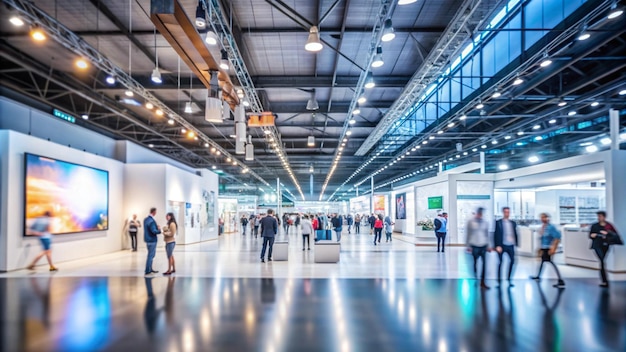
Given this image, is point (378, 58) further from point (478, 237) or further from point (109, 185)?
point (109, 185)

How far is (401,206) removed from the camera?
2459cm

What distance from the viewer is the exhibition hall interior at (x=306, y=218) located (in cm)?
530

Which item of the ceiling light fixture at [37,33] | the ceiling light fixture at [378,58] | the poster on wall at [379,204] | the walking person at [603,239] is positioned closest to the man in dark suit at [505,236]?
the walking person at [603,239]

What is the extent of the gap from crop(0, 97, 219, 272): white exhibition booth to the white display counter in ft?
47.0

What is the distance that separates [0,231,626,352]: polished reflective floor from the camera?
4.53m

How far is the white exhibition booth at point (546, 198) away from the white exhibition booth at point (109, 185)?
11.5 metres

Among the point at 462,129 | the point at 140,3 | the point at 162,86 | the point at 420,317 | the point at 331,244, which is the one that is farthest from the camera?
the point at 462,129

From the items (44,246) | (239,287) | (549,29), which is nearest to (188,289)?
(239,287)

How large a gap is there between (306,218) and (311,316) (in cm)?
955

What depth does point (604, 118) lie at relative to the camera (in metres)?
16.1

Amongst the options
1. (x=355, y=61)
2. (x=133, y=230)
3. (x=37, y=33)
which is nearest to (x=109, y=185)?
(x=133, y=230)

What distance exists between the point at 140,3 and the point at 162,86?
4961 millimetres

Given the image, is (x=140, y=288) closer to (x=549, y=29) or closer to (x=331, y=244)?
(x=331, y=244)

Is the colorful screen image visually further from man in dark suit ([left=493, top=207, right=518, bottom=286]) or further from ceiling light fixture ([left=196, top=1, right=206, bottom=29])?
man in dark suit ([left=493, top=207, right=518, bottom=286])
